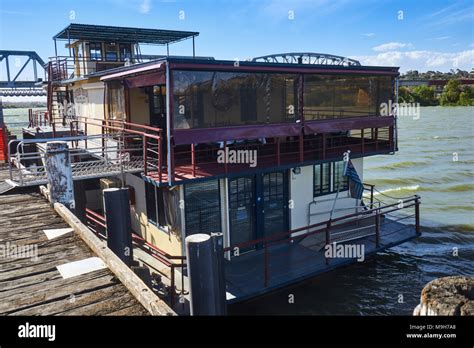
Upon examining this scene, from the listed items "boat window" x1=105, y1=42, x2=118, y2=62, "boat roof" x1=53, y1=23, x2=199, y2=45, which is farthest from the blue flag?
"boat window" x1=105, y1=42, x2=118, y2=62

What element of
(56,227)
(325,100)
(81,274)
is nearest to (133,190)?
(56,227)

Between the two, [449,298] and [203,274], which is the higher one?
[449,298]

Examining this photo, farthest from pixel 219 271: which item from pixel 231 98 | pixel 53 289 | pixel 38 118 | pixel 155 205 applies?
pixel 38 118

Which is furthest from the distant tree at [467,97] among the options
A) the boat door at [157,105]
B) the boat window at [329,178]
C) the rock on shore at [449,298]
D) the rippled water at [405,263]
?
the rock on shore at [449,298]

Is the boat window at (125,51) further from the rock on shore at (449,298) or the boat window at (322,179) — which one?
the rock on shore at (449,298)

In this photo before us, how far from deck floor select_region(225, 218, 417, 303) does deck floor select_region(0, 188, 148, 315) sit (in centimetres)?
407

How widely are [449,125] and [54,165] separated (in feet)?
194

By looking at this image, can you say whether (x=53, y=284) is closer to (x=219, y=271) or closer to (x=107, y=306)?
(x=107, y=306)

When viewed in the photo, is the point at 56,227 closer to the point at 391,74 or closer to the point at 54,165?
the point at 54,165

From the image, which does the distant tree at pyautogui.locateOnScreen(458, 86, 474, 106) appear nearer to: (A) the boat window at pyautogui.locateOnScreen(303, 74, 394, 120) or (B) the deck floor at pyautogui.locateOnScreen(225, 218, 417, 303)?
(A) the boat window at pyautogui.locateOnScreen(303, 74, 394, 120)

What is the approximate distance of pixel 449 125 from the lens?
5844 centimetres

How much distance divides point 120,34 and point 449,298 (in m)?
20.6

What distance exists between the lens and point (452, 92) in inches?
4156
